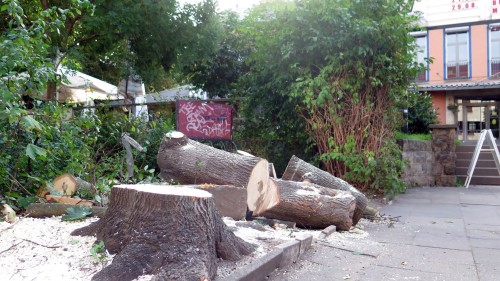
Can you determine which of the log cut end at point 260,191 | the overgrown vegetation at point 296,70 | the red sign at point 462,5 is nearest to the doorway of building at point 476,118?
the red sign at point 462,5

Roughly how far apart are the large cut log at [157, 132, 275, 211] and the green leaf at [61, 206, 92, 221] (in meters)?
1.52

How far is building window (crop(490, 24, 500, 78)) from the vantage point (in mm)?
22859

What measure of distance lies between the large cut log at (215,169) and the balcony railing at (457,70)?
821 inches

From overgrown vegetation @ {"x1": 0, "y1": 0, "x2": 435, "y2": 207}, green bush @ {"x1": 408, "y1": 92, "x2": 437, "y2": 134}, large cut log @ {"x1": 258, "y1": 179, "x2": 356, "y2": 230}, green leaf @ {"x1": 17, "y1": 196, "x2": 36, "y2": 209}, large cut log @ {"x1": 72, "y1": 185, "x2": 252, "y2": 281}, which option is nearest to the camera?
large cut log @ {"x1": 72, "y1": 185, "x2": 252, "y2": 281}

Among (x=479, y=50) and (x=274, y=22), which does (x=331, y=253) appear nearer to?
(x=274, y=22)

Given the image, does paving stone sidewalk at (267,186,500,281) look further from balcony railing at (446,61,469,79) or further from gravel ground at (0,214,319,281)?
balcony railing at (446,61,469,79)

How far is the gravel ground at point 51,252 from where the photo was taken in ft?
10.2

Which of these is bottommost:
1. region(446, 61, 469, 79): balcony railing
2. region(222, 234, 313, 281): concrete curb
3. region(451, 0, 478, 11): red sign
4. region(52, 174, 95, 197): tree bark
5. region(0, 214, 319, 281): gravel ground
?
region(222, 234, 313, 281): concrete curb

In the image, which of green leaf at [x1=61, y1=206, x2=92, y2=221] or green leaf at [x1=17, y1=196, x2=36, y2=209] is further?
green leaf at [x1=17, y1=196, x2=36, y2=209]

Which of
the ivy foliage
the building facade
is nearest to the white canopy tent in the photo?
the ivy foliage

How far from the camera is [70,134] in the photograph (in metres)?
5.08

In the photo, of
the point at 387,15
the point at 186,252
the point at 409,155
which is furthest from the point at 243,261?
the point at 409,155

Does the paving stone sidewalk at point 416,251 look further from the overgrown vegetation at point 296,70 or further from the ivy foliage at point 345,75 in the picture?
the overgrown vegetation at point 296,70

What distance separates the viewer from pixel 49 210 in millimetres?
4598
